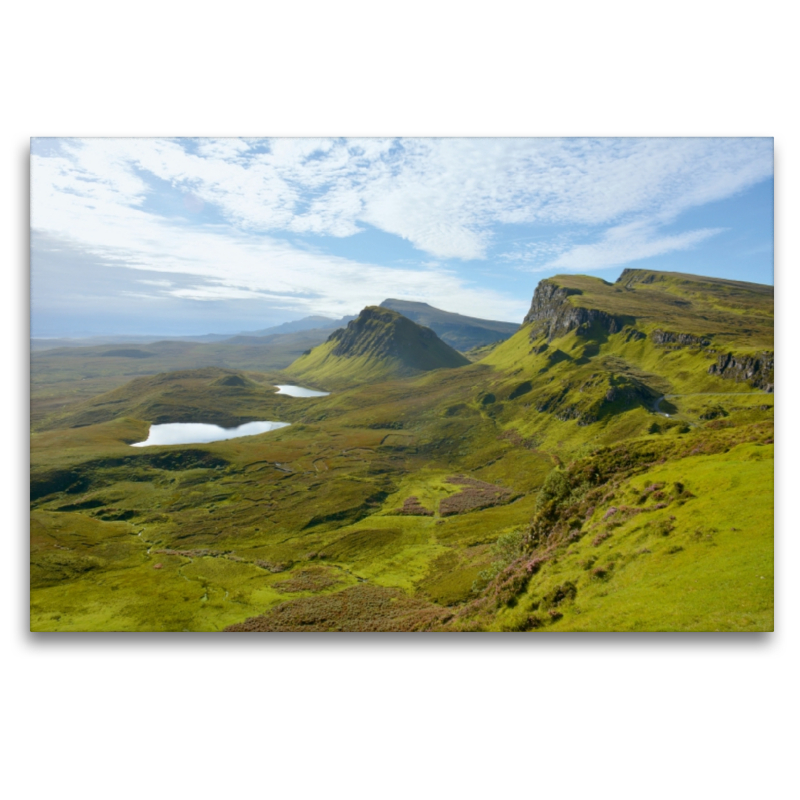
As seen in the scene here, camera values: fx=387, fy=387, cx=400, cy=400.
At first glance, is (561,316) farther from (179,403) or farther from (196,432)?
(179,403)

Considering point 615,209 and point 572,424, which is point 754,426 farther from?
point 572,424

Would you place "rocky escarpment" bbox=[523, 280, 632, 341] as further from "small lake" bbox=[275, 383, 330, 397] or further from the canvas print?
"small lake" bbox=[275, 383, 330, 397]

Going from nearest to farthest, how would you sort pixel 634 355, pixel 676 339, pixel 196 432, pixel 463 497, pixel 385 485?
pixel 463 497, pixel 385 485, pixel 676 339, pixel 634 355, pixel 196 432

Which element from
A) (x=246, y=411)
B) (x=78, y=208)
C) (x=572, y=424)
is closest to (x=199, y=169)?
(x=78, y=208)

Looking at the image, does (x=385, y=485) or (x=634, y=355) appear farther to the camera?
(x=634, y=355)

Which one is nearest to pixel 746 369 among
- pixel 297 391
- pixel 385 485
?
pixel 385 485

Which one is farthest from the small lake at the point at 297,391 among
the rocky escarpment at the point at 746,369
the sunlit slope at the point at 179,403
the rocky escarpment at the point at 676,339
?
the rocky escarpment at the point at 746,369

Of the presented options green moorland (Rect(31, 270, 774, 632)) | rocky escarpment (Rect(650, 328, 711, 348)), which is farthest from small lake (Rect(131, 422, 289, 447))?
rocky escarpment (Rect(650, 328, 711, 348))
